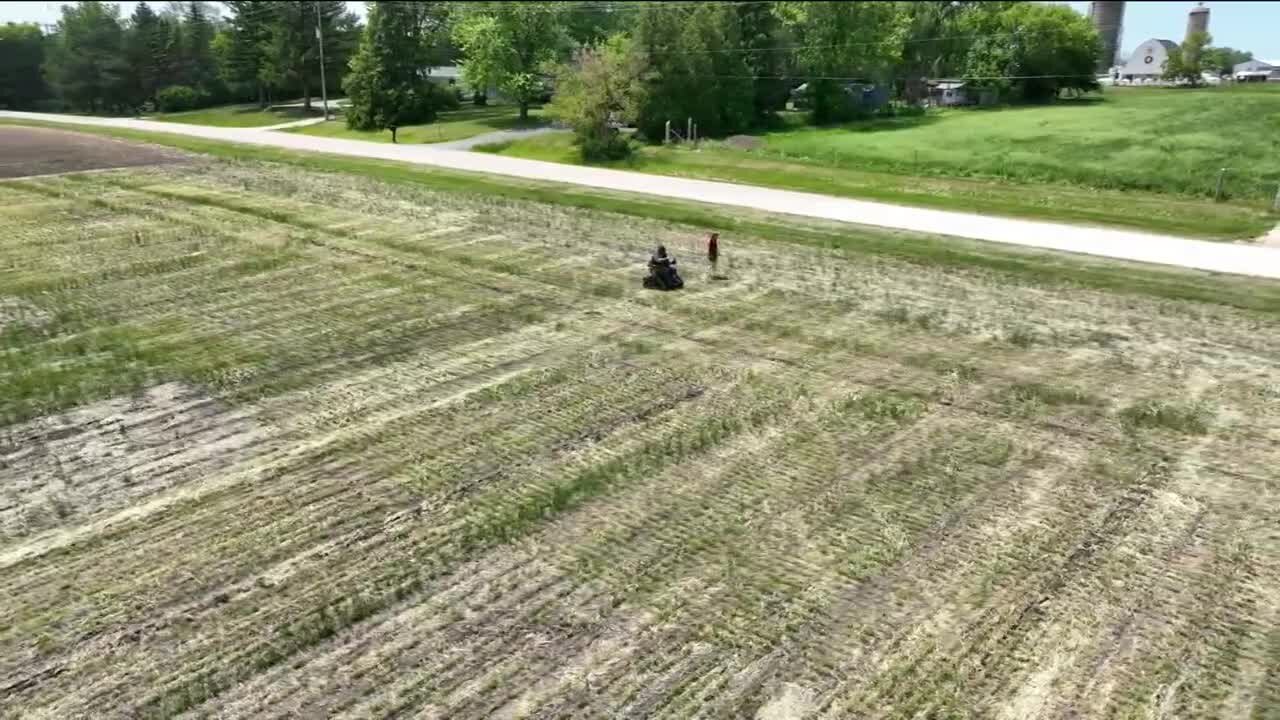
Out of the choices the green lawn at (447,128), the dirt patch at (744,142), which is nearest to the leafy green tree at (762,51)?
the dirt patch at (744,142)

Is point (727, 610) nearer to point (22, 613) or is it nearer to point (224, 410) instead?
point (22, 613)

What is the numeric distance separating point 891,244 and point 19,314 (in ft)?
62.6

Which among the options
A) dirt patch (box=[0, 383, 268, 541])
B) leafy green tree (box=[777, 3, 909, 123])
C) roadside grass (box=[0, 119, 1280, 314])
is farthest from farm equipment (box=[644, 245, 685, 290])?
leafy green tree (box=[777, 3, 909, 123])

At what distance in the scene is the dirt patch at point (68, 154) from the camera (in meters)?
35.9

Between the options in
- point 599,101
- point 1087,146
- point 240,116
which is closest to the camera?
point 599,101

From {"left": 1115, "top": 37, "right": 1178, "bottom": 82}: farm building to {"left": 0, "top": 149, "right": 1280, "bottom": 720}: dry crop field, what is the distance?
11571cm

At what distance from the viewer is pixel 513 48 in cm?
5581

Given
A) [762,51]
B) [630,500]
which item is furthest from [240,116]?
[630,500]

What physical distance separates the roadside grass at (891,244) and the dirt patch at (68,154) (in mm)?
8400

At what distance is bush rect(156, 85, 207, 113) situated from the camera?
238ft

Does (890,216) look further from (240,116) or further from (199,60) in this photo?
(199,60)

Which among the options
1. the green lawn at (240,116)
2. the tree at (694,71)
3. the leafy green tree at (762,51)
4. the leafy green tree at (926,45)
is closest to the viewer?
the tree at (694,71)

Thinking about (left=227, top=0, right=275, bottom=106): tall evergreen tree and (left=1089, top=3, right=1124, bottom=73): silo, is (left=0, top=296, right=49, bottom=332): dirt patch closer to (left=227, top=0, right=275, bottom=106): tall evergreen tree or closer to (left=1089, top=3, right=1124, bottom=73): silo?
(left=227, top=0, right=275, bottom=106): tall evergreen tree

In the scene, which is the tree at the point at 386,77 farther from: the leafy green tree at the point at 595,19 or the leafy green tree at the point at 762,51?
the leafy green tree at the point at 762,51
